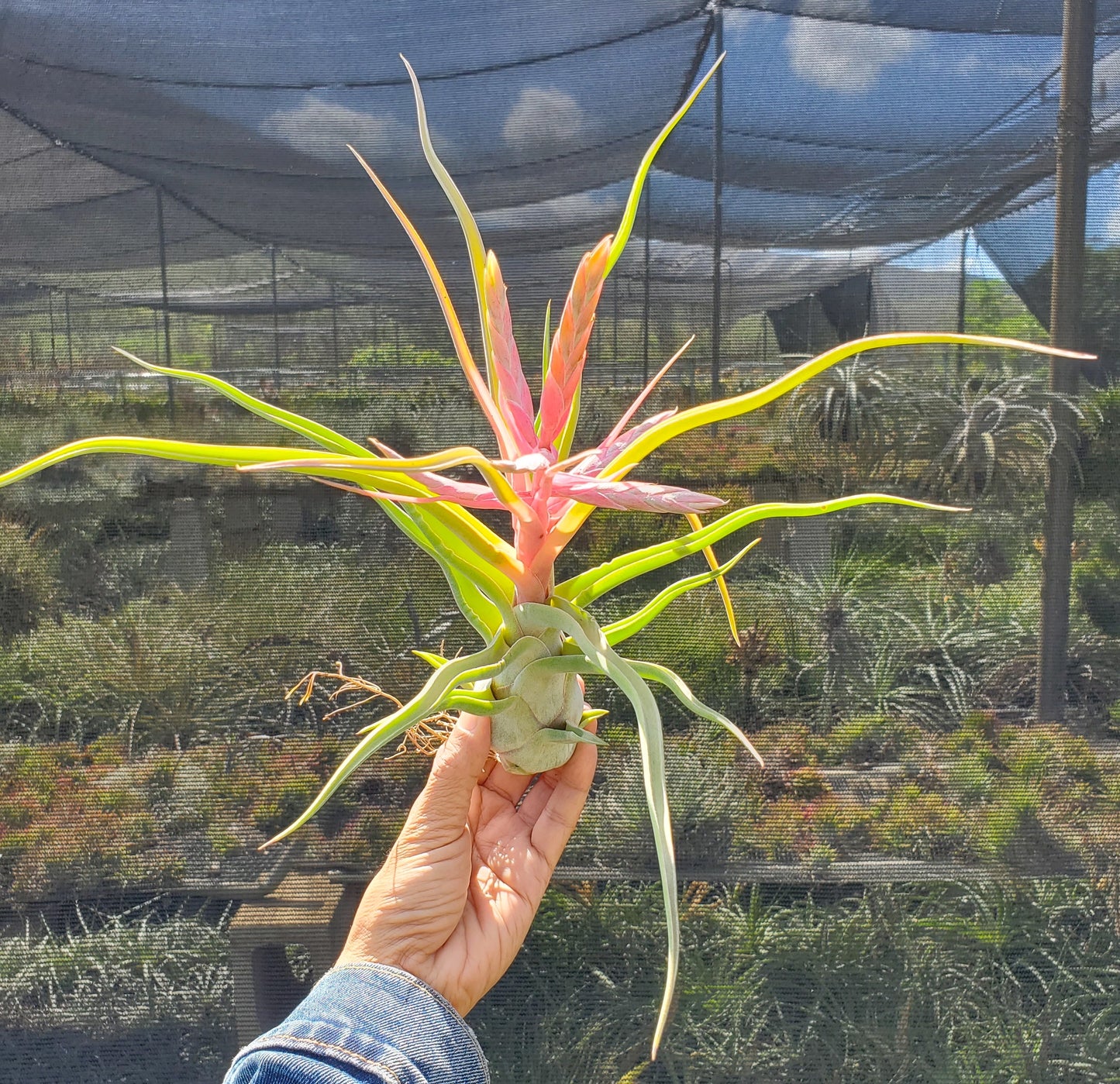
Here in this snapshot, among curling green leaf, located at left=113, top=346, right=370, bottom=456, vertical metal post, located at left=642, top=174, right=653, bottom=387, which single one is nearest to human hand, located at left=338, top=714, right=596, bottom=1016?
curling green leaf, located at left=113, top=346, right=370, bottom=456

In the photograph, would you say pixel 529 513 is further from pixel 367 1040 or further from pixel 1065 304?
pixel 1065 304

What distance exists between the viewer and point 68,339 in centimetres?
126

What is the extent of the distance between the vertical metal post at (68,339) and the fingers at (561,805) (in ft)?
3.69

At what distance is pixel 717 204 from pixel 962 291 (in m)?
0.45

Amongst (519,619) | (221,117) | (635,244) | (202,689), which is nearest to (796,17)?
(635,244)

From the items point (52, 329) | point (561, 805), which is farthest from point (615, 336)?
point (52, 329)

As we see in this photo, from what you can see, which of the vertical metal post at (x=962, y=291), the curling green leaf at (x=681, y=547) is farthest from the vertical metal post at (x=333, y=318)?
the vertical metal post at (x=962, y=291)

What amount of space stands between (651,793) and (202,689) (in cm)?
106

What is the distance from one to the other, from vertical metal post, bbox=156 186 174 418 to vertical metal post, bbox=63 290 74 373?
15 centimetres

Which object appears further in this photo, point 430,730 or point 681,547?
point 430,730

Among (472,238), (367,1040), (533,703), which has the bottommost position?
(367,1040)

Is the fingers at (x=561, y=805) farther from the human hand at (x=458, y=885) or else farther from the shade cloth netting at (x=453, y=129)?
the shade cloth netting at (x=453, y=129)

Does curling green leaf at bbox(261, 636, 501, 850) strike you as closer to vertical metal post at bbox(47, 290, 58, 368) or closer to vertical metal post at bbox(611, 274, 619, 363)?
vertical metal post at bbox(611, 274, 619, 363)

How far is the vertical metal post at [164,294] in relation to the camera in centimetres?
128
